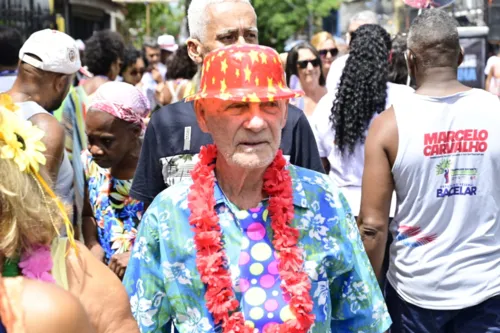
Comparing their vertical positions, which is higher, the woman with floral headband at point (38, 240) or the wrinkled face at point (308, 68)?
the woman with floral headband at point (38, 240)

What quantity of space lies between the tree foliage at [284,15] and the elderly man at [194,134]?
4499 cm

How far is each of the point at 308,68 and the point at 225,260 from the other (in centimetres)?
500

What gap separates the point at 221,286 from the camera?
2.68 meters

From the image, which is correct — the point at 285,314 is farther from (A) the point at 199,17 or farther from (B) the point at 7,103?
(A) the point at 199,17

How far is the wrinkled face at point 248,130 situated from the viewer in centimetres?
272

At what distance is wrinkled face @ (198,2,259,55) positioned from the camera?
11.8ft

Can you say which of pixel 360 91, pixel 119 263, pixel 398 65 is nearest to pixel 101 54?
pixel 398 65

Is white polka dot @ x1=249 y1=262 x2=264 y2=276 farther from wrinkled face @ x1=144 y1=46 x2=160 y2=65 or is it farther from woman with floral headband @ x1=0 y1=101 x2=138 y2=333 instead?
wrinkled face @ x1=144 y1=46 x2=160 y2=65

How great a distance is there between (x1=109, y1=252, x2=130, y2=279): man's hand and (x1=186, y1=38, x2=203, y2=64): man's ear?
1.02m

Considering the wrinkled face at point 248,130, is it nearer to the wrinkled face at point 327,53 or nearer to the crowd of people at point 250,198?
the crowd of people at point 250,198

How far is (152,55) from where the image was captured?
15.3 meters

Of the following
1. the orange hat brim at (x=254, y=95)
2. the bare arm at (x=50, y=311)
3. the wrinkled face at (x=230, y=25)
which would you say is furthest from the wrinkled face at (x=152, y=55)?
the bare arm at (x=50, y=311)

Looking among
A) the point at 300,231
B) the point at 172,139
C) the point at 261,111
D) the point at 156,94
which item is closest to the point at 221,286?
the point at 300,231

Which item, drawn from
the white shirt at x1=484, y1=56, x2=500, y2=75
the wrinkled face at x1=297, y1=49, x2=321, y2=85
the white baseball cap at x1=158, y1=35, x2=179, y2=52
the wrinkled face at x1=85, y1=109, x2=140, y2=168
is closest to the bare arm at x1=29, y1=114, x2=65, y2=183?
the wrinkled face at x1=85, y1=109, x2=140, y2=168
